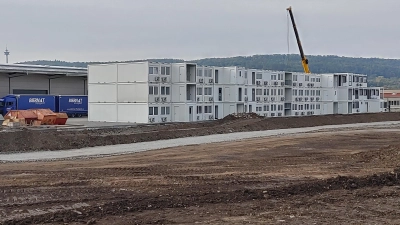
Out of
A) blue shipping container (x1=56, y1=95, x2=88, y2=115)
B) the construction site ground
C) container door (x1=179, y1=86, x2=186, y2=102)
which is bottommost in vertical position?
the construction site ground

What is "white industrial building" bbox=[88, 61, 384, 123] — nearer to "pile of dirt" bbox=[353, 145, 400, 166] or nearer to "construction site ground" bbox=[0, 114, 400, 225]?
"construction site ground" bbox=[0, 114, 400, 225]

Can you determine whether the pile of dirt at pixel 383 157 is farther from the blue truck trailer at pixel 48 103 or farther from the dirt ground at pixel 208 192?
the blue truck trailer at pixel 48 103

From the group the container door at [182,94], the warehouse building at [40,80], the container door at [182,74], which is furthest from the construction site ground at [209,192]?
the warehouse building at [40,80]

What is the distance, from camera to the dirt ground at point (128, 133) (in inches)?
1345

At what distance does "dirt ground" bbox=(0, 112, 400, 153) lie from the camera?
112ft

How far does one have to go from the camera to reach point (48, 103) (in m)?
67.6

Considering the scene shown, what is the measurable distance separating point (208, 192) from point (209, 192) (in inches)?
1.3

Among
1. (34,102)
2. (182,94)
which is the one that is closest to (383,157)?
(182,94)

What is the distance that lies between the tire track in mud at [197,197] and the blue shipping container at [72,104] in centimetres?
5496

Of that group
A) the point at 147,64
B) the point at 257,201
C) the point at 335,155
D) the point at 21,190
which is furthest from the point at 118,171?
the point at 147,64

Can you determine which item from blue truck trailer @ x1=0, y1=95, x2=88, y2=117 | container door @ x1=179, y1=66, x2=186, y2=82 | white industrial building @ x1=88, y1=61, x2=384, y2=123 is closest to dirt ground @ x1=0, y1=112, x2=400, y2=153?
white industrial building @ x1=88, y1=61, x2=384, y2=123

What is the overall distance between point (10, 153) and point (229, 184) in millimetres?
19426

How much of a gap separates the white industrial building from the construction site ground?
29.4 meters

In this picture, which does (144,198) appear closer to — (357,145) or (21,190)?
(21,190)
